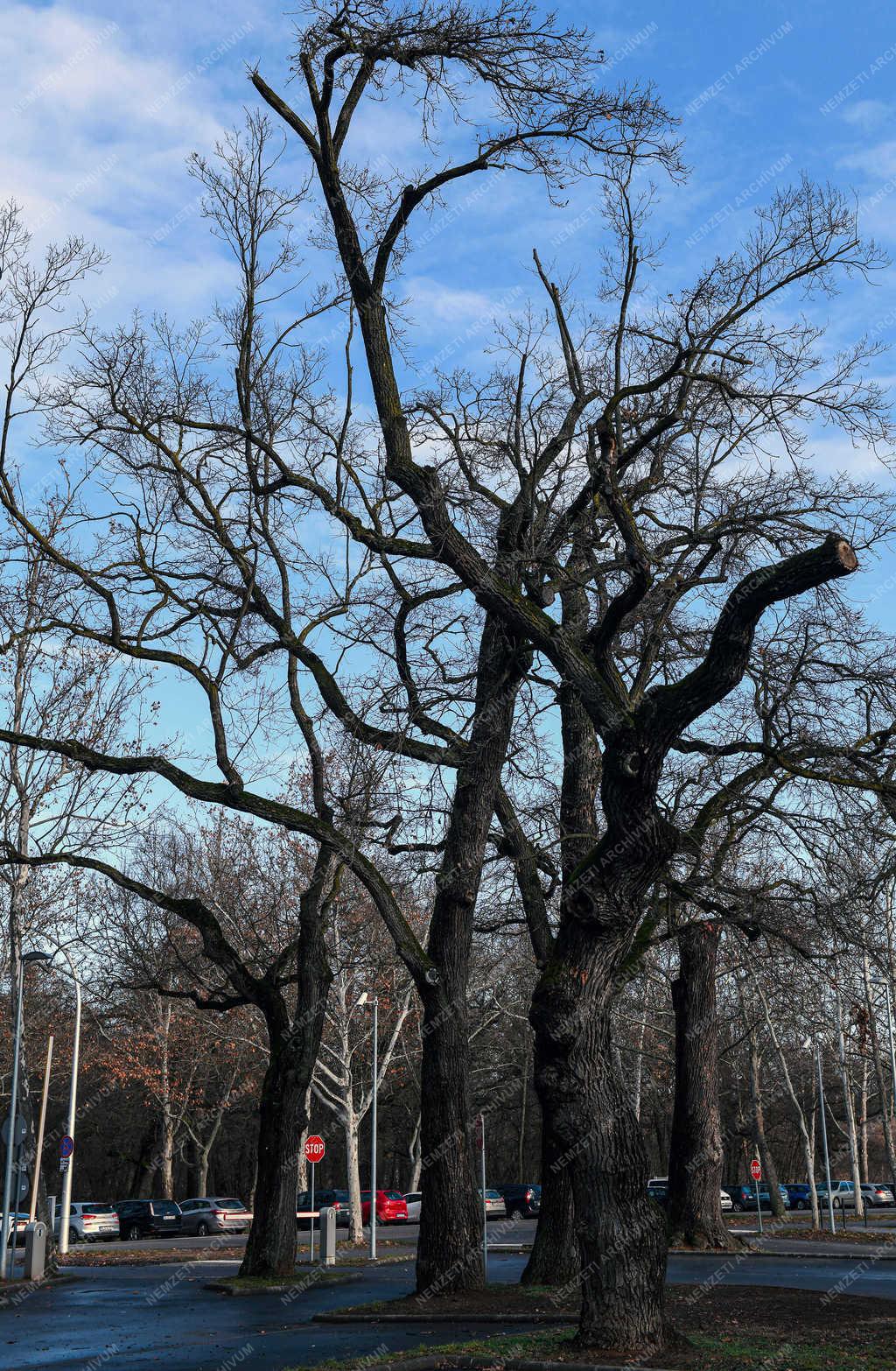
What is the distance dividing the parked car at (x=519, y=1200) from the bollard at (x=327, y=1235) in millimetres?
27084

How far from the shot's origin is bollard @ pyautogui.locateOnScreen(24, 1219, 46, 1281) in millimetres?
24656

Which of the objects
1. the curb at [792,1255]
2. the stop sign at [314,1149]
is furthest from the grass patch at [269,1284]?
the curb at [792,1255]

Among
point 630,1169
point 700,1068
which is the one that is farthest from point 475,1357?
point 700,1068

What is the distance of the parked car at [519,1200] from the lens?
51.8 meters

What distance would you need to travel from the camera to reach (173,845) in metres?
40.0

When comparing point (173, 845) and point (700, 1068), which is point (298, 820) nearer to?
point (700, 1068)

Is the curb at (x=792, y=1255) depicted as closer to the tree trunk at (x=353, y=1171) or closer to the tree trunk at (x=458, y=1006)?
the tree trunk at (x=458, y=1006)

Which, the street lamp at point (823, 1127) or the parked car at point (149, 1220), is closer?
the street lamp at point (823, 1127)

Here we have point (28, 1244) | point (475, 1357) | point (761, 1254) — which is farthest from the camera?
point (761, 1254)

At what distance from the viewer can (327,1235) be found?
84.9 ft

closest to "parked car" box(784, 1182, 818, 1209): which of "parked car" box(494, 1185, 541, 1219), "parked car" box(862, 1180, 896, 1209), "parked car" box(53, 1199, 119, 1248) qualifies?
"parked car" box(862, 1180, 896, 1209)

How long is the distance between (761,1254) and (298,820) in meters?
19.7

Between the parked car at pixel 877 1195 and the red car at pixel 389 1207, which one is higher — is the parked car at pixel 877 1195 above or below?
below

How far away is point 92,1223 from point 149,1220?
2122mm
